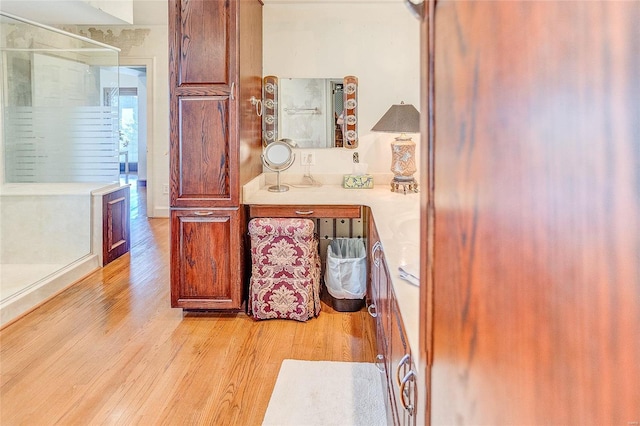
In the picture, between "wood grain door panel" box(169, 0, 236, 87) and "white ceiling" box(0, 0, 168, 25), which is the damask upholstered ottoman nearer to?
"wood grain door panel" box(169, 0, 236, 87)

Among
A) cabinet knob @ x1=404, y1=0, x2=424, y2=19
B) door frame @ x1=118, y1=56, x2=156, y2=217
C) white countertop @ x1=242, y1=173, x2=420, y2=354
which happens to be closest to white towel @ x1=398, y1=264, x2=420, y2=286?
white countertop @ x1=242, y1=173, x2=420, y2=354

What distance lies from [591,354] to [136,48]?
21.5ft

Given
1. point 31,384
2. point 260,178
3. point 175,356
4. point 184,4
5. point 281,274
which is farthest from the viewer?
point 260,178

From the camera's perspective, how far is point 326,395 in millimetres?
2199

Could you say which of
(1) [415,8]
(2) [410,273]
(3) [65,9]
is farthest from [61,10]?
(1) [415,8]

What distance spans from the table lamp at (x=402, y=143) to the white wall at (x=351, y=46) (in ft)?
1.13

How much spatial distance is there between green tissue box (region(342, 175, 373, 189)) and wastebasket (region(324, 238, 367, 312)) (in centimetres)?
51

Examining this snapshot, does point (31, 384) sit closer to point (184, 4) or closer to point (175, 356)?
point (175, 356)

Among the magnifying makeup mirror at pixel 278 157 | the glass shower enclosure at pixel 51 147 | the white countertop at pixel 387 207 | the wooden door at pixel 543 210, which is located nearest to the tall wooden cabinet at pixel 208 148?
the white countertop at pixel 387 207

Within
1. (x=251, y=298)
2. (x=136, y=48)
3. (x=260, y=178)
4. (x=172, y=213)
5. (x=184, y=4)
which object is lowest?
(x=251, y=298)

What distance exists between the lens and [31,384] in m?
2.26

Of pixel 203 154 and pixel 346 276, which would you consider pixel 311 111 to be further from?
pixel 346 276

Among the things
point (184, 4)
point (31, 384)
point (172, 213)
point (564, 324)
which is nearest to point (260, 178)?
point (172, 213)

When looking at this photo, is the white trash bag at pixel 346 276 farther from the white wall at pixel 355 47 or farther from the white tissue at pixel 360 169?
the white wall at pixel 355 47
